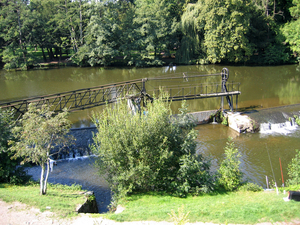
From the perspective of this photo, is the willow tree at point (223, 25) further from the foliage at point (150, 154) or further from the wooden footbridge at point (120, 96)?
the foliage at point (150, 154)

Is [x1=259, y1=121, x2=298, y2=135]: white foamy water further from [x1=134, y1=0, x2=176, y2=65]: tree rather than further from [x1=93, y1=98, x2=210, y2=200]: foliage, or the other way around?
[x1=134, y1=0, x2=176, y2=65]: tree

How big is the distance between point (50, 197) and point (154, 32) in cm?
4294

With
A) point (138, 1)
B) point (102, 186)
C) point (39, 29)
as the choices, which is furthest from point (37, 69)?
point (102, 186)

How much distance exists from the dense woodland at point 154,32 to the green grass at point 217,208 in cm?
3743

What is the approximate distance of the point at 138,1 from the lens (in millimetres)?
60344

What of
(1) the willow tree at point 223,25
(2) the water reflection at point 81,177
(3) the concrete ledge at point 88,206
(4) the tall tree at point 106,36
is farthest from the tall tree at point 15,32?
(3) the concrete ledge at point 88,206

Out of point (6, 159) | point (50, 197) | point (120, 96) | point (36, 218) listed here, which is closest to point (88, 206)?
point (50, 197)

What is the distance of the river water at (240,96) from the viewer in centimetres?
1883

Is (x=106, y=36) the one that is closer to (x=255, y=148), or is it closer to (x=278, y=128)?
(x=278, y=128)

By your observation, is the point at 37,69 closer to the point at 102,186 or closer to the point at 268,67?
the point at 102,186

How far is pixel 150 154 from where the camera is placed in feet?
42.6

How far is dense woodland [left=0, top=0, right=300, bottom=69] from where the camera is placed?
46031 millimetres

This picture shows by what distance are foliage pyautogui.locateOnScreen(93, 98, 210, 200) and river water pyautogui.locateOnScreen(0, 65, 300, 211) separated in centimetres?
458

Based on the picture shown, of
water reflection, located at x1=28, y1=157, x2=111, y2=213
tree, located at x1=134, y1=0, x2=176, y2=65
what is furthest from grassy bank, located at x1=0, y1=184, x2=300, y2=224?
tree, located at x1=134, y1=0, x2=176, y2=65
